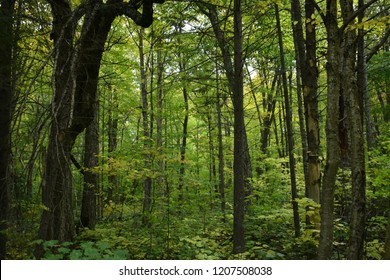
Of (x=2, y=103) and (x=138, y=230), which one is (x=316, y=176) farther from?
(x=2, y=103)

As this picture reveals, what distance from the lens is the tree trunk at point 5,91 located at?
3754 mm

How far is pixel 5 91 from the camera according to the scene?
5.21m

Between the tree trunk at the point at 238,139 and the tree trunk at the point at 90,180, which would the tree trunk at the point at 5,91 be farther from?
the tree trunk at the point at 238,139

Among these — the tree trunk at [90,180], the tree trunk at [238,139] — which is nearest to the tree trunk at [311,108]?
the tree trunk at [238,139]

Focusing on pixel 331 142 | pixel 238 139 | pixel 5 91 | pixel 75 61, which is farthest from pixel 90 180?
pixel 331 142

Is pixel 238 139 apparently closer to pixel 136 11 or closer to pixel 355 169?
pixel 355 169

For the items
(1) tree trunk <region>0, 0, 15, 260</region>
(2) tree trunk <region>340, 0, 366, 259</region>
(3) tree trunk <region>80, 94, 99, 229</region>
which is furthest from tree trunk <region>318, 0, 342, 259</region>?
(3) tree trunk <region>80, 94, 99, 229</region>

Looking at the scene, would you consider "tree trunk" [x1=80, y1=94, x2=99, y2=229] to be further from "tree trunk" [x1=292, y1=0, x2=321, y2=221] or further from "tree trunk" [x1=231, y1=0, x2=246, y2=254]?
"tree trunk" [x1=292, y1=0, x2=321, y2=221]

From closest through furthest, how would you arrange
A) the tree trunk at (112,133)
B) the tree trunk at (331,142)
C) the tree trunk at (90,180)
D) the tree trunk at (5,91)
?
the tree trunk at (331,142) → the tree trunk at (5,91) → the tree trunk at (90,180) → the tree trunk at (112,133)

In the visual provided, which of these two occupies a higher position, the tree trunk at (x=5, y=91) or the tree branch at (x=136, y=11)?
the tree branch at (x=136, y=11)

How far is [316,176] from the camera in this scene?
6.53 metres

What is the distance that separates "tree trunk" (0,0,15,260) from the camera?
12.3 ft

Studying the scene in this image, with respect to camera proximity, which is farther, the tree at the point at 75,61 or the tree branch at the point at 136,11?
the tree branch at the point at 136,11

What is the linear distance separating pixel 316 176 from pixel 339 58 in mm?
3483
